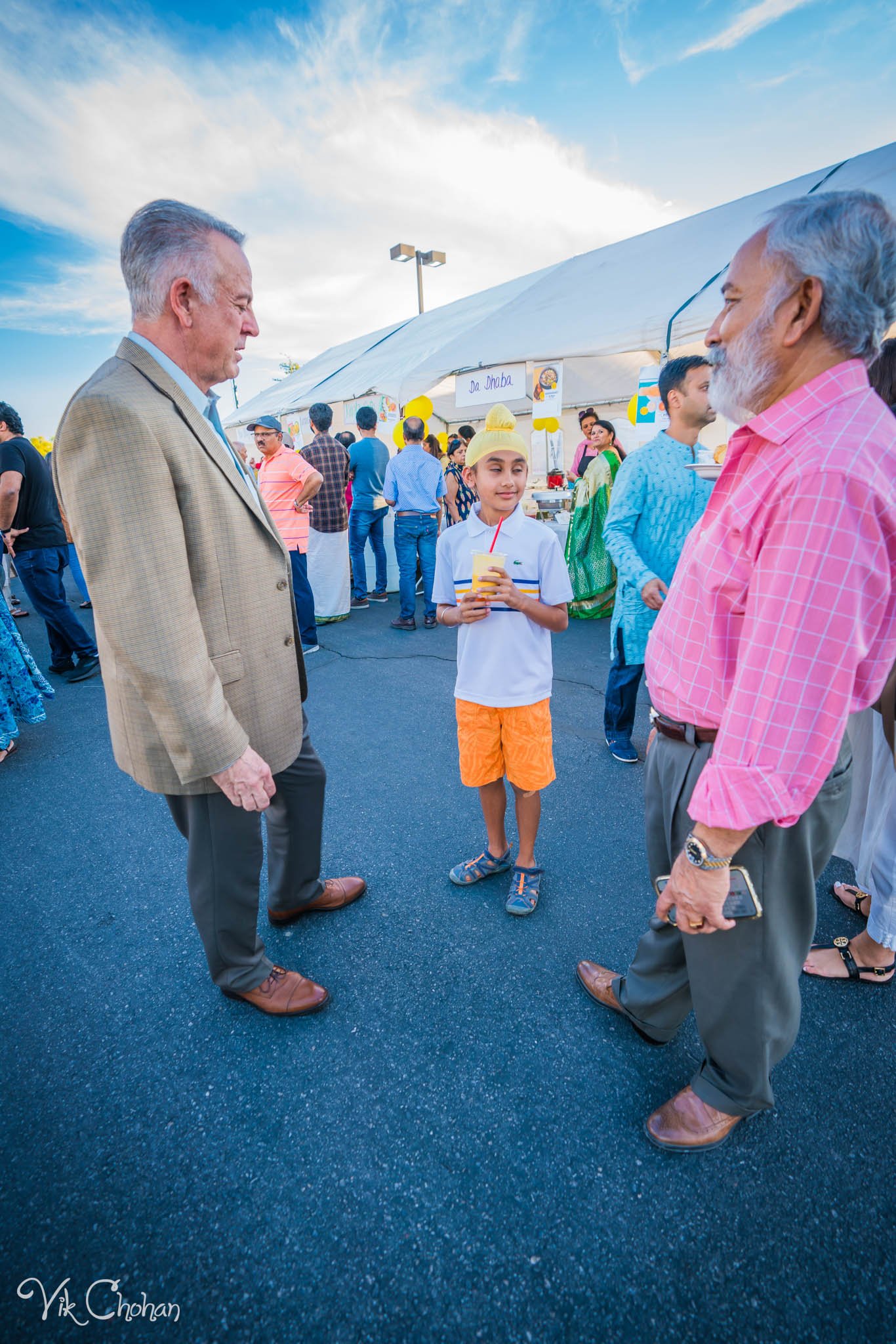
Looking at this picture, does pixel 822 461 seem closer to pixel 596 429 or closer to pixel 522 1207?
pixel 522 1207

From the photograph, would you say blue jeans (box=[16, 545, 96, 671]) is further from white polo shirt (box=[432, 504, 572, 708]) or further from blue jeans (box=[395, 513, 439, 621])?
white polo shirt (box=[432, 504, 572, 708])

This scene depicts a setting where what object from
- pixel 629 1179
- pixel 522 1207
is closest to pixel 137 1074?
pixel 522 1207

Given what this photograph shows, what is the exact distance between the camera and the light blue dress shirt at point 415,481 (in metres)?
5.98

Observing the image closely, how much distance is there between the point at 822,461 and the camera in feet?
2.74

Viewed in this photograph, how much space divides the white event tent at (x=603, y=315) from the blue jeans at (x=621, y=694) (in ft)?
15.5

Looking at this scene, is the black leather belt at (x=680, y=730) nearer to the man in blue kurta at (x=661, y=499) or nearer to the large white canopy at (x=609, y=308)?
the man in blue kurta at (x=661, y=499)

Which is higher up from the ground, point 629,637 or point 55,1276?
point 629,637

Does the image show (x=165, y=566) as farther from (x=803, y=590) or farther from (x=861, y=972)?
(x=861, y=972)

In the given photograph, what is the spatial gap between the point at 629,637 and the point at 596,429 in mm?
3749

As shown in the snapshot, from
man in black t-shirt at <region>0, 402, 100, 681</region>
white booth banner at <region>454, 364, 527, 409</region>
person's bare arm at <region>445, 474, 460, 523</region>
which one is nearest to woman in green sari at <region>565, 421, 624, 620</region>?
person's bare arm at <region>445, 474, 460, 523</region>

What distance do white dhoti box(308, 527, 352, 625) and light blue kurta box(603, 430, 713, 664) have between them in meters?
4.03

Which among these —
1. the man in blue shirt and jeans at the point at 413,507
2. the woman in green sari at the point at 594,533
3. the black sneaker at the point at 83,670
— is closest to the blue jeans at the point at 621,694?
the woman in green sari at the point at 594,533

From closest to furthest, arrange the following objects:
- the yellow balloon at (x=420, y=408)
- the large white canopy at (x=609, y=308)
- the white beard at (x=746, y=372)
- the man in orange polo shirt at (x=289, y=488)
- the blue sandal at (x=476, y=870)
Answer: the white beard at (x=746, y=372) → the blue sandal at (x=476, y=870) → the man in orange polo shirt at (x=289, y=488) → the large white canopy at (x=609, y=308) → the yellow balloon at (x=420, y=408)

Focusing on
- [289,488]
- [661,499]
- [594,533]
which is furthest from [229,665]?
[594,533]
